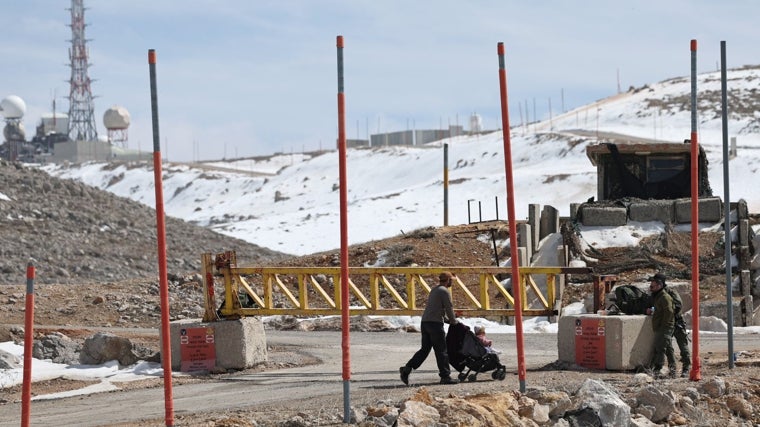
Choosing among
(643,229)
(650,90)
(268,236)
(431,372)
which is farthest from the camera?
(650,90)

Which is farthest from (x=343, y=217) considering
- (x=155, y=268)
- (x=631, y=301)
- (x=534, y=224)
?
(x=155, y=268)

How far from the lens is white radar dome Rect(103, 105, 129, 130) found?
126 metres

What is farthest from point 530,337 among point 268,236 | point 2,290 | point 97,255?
point 268,236

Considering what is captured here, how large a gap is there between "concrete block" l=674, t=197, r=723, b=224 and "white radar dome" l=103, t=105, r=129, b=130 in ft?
330

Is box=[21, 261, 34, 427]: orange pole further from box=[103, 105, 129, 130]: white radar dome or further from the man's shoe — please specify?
box=[103, 105, 129, 130]: white radar dome

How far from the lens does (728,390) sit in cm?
1512

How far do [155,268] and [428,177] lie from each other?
132 ft

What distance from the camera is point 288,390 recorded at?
16.2 m

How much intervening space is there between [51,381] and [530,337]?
8.95 metres

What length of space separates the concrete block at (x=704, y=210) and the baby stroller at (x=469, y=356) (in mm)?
15327

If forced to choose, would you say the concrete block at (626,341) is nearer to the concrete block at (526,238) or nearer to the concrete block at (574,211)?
the concrete block at (526,238)

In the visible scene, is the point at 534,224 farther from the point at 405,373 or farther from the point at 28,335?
the point at 28,335

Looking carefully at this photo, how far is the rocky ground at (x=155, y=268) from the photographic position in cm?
1464

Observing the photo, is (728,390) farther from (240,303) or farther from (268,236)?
(268,236)
